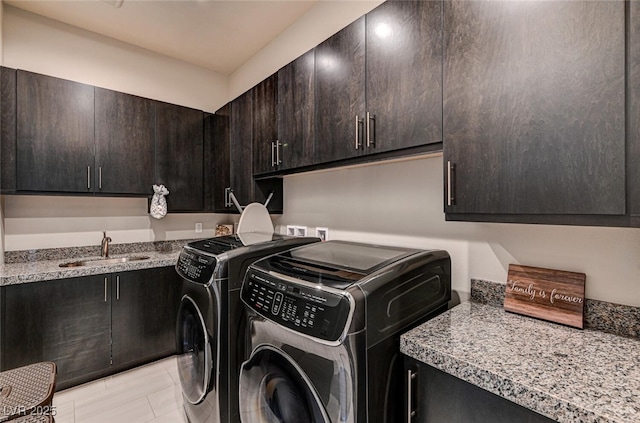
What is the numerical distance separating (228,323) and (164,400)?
4.01ft

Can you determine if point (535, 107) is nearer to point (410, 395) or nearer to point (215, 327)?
point (410, 395)

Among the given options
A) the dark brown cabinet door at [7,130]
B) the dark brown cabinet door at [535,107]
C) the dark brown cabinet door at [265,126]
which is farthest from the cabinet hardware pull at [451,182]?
the dark brown cabinet door at [7,130]

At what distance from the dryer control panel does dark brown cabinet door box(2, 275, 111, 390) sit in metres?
1.83

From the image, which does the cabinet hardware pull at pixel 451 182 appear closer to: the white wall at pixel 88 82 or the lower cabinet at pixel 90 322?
the lower cabinet at pixel 90 322

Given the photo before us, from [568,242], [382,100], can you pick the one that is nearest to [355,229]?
[382,100]

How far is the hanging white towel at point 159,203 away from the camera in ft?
9.36

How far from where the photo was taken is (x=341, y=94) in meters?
1.64

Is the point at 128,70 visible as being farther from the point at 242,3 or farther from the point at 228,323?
the point at 228,323

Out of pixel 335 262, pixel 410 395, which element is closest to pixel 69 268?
pixel 335 262

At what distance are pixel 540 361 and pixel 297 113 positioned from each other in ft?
5.70

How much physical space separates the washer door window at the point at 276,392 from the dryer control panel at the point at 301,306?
6.2 inches

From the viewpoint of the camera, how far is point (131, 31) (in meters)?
2.75

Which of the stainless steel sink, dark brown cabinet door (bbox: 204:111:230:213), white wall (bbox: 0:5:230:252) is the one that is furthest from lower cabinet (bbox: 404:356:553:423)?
white wall (bbox: 0:5:230:252)

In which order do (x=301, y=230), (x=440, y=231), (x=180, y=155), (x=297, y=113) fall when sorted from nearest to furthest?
(x=440, y=231)
(x=297, y=113)
(x=301, y=230)
(x=180, y=155)
